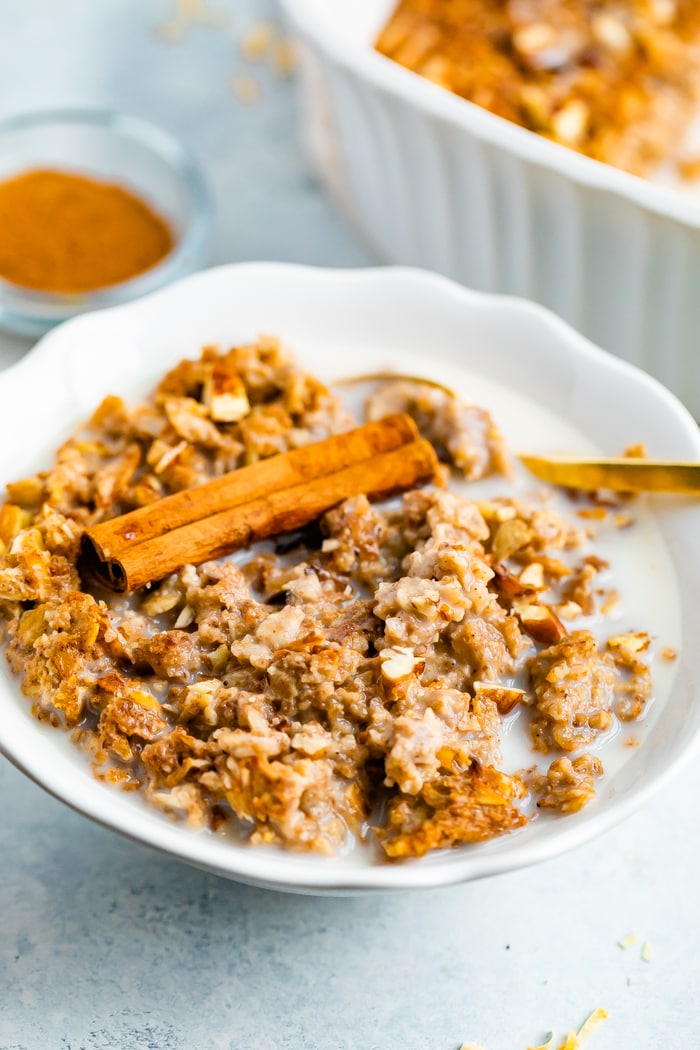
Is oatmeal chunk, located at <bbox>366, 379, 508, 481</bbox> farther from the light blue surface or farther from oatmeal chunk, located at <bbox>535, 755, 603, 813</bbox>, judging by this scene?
the light blue surface

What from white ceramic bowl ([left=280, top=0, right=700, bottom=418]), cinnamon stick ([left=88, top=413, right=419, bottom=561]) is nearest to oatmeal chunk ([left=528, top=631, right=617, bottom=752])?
cinnamon stick ([left=88, top=413, right=419, bottom=561])

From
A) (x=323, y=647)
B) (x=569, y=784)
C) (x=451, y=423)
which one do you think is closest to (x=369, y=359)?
(x=451, y=423)

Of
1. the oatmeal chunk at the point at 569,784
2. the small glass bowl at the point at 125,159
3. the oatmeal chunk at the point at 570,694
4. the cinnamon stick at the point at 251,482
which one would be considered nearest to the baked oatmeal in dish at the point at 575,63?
the small glass bowl at the point at 125,159

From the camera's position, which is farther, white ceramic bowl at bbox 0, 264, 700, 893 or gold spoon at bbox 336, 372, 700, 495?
gold spoon at bbox 336, 372, 700, 495

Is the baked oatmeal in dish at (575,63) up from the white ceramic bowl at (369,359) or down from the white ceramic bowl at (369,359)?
up

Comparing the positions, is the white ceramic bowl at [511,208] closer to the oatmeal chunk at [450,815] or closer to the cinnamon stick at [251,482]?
the cinnamon stick at [251,482]

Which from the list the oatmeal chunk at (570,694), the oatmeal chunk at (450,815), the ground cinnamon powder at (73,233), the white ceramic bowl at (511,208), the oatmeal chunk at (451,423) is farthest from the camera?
the ground cinnamon powder at (73,233)

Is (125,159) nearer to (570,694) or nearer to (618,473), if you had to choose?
(618,473)
